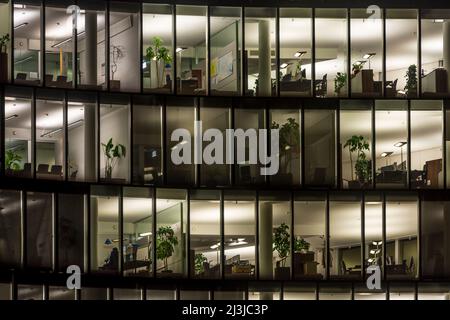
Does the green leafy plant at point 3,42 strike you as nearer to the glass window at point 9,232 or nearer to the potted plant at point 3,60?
the potted plant at point 3,60

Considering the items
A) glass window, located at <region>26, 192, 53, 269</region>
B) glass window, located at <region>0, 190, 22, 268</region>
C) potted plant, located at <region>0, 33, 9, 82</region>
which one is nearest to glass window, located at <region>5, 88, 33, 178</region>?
potted plant, located at <region>0, 33, 9, 82</region>

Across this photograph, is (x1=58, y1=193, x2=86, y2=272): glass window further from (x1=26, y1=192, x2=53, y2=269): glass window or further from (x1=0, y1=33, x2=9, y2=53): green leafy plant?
(x1=0, y1=33, x2=9, y2=53): green leafy plant

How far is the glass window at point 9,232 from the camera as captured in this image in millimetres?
48688

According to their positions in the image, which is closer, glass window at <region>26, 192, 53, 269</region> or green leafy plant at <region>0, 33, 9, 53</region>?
glass window at <region>26, 192, 53, 269</region>

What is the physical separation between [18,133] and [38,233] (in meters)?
3.61

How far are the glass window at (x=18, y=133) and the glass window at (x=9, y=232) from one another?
3.79 ft

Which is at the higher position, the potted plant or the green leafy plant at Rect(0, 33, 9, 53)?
the green leafy plant at Rect(0, 33, 9, 53)

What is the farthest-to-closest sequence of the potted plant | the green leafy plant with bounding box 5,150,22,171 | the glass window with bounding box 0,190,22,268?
the green leafy plant with bounding box 5,150,22,171 → the potted plant → the glass window with bounding box 0,190,22,268

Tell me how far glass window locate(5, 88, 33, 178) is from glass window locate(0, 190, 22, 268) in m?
1.15

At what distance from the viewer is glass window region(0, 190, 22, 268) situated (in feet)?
160

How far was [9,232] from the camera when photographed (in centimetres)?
4878

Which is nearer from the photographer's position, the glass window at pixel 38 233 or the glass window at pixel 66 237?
the glass window at pixel 38 233

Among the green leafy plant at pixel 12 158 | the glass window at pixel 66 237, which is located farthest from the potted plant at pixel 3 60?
the glass window at pixel 66 237

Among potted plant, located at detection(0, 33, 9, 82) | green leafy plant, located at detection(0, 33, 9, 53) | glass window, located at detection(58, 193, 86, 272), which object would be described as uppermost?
green leafy plant, located at detection(0, 33, 9, 53)
